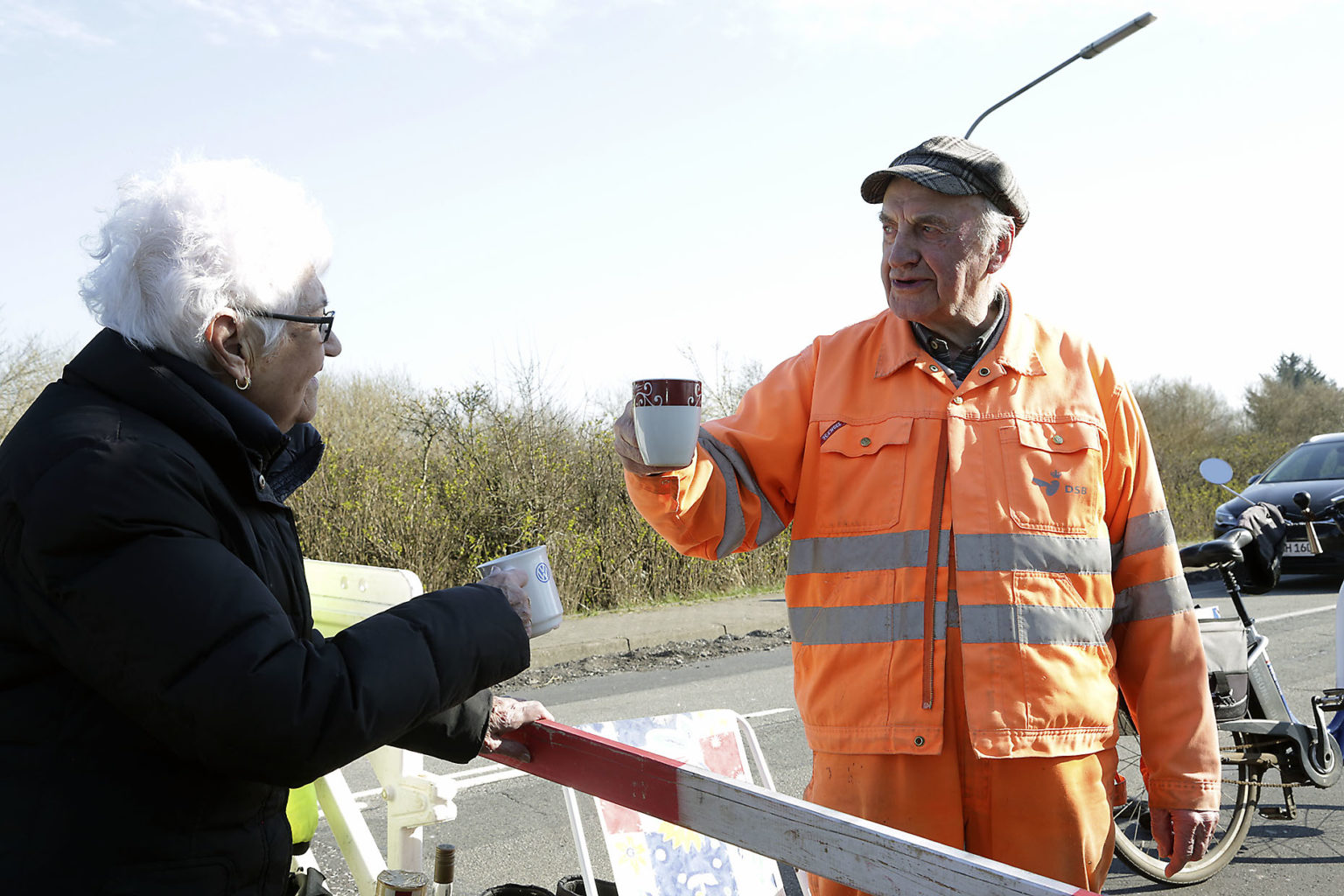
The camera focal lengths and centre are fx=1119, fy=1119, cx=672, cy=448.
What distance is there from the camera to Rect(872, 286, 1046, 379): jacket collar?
254 cm

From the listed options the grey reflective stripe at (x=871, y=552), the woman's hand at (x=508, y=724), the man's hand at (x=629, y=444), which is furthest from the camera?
the grey reflective stripe at (x=871, y=552)

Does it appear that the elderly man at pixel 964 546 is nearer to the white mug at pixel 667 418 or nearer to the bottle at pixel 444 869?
the white mug at pixel 667 418

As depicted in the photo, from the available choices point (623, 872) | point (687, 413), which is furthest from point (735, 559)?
point (687, 413)

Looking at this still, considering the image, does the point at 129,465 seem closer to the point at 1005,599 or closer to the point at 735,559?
the point at 1005,599

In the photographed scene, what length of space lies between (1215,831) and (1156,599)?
2416mm

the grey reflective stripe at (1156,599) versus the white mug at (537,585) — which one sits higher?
the white mug at (537,585)

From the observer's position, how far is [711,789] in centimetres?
162

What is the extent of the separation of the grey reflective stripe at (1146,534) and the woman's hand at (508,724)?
141 cm

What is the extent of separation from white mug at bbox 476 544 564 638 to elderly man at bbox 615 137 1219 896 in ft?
1.73

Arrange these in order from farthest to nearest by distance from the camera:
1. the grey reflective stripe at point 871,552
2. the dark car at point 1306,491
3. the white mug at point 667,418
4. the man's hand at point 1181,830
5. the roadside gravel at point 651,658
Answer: the dark car at point 1306,491
the roadside gravel at point 651,658
the man's hand at point 1181,830
the grey reflective stripe at point 871,552
the white mug at point 667,418

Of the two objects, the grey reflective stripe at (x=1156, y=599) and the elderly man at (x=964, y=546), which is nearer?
the elderly man at (x=964, y=546)

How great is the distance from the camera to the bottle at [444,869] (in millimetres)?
2152

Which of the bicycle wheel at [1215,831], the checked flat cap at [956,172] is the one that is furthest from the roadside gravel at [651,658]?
the checked flat cap at [956,172]

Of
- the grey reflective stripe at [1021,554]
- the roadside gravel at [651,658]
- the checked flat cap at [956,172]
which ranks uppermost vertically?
the checked flat cap at [956,172]
